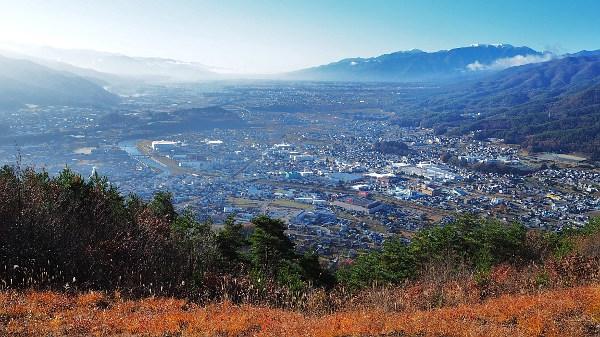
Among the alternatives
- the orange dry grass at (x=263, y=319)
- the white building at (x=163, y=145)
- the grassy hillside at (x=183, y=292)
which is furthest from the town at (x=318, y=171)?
the orange dry grass at (x=263, y=319)

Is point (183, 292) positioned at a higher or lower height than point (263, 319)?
lower

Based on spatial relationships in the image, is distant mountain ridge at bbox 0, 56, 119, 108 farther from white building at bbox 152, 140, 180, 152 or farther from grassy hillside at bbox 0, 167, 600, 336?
grassy hillside at bbox 0, 167, 600, 336

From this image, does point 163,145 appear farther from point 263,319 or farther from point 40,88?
point 263,319

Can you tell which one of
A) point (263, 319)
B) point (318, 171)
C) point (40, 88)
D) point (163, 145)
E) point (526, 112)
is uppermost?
point (40, 88)

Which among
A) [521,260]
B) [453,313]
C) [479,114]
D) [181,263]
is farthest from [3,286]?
[479,114]

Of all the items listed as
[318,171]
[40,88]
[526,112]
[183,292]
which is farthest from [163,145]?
[526,112]

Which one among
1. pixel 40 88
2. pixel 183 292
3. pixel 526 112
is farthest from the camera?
pixel 526 112

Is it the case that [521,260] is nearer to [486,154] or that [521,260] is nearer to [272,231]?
[272,231]
